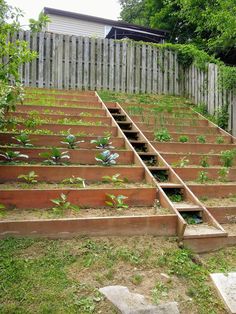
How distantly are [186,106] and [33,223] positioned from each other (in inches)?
246

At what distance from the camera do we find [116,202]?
11.8 ft

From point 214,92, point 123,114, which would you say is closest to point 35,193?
point 123,114

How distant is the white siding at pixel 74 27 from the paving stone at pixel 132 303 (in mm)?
18028

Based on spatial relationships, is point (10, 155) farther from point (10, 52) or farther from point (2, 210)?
point (10, 52)

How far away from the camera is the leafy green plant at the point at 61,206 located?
10.9 feet

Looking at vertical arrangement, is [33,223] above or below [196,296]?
above

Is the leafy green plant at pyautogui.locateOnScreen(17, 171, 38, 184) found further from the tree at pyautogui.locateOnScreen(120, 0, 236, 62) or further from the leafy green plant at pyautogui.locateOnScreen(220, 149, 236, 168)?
the tree at pyautogui.locateOnScreen(120, 0, 236, 62)

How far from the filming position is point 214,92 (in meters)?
7.67

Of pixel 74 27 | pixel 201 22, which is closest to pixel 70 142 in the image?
pixel 201 22

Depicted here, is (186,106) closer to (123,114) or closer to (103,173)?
(123,114)

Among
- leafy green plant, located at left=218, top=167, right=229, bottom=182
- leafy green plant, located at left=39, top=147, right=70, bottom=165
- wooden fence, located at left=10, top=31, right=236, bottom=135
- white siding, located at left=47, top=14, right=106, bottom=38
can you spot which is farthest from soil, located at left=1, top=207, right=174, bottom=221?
white siding, located at left=47, top=14, right=106, bottom=38

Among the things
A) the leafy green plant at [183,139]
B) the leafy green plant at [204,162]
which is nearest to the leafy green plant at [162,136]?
the leafy green plant at [183,139]

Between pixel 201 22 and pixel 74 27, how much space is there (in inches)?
367

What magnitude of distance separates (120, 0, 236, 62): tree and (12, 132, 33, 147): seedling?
6.03 metres
